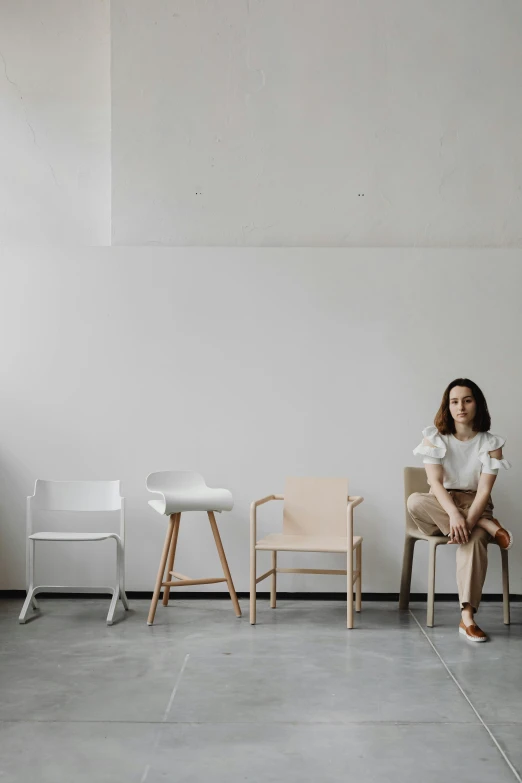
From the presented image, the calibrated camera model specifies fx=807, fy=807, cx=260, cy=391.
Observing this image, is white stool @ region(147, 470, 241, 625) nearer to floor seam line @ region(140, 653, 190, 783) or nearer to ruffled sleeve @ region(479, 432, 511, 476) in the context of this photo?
floor seam line @ region(140, 653, 190, 783)

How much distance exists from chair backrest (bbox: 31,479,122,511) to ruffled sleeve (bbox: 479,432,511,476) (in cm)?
204

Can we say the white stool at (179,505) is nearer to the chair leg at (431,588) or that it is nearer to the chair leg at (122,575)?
the chair leg at (122,575)

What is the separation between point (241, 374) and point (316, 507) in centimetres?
93

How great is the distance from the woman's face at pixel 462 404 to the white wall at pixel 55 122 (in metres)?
2.56

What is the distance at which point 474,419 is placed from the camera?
4426mm

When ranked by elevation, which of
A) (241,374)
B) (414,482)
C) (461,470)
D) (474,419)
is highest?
(241,374)

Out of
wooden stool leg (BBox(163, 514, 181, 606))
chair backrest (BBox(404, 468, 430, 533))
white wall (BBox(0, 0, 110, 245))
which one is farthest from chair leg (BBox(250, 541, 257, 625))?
white wall (BBox(0, 0, 110, 245))

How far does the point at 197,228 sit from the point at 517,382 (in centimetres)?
220

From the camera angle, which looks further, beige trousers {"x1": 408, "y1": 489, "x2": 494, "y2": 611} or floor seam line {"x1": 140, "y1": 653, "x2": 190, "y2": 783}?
beige trousers {"x1": 408, "y1": 489, "x2": 494, "y2": 611}

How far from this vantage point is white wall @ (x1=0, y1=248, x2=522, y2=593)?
16.1 feet

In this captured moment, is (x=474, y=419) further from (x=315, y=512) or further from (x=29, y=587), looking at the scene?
(x=29, y=587)

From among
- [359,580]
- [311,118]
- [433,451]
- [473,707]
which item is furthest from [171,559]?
[311,118]

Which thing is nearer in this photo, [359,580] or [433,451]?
[433,451]

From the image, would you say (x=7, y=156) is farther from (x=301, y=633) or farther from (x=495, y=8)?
(x=301, y=633)
